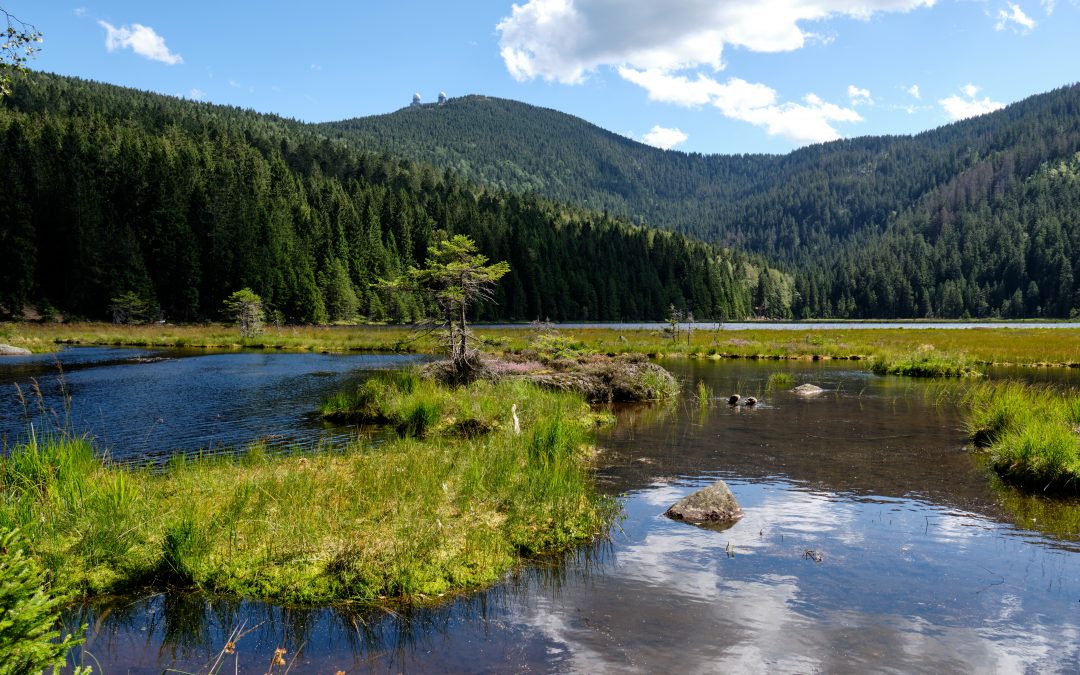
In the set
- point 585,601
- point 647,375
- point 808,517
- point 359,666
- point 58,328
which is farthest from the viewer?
point 58,328

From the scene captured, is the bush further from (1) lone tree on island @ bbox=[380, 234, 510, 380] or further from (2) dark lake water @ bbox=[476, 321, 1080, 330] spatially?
(2) dark lake water @ bbox=[476, 321, 1080, 330]

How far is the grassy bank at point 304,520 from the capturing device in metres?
7.68

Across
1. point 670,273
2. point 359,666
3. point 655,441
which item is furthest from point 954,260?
point 359,666

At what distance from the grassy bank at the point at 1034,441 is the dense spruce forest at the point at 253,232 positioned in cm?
5002

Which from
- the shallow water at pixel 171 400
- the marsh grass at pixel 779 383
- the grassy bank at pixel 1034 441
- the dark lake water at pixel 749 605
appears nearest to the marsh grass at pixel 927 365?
the marsh grass at pixel 779 383

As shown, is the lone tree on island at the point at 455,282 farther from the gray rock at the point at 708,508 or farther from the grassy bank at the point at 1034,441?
the grassy bank at the point at 1034,441

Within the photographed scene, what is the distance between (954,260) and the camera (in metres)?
200

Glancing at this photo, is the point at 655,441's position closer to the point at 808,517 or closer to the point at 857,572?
the point at 808,517

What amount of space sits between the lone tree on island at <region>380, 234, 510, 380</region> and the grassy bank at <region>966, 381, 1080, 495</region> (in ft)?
46.2

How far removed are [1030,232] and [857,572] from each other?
247731 mm

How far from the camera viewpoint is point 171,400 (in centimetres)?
2427

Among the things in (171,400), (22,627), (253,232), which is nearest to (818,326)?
(253,232)

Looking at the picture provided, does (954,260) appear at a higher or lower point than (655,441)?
higher

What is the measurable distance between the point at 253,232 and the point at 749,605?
105 m
